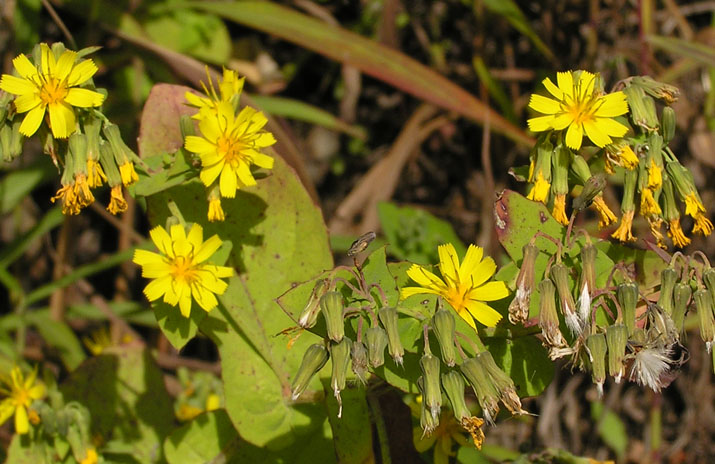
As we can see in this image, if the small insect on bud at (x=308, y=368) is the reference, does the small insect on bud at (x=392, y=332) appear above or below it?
above

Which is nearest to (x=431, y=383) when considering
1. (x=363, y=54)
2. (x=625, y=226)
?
(x=625, y=226)

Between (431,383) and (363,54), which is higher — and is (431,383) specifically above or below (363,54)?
below

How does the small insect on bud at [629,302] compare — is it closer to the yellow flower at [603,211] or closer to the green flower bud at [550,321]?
the green flower bud at [550,321]

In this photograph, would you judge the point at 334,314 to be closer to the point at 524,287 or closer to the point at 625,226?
the point at 524,287

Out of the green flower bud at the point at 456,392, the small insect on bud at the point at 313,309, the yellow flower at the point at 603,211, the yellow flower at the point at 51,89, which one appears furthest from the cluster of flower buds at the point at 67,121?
the yellow flower at the point at 603,211

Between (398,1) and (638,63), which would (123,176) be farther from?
(638,63)

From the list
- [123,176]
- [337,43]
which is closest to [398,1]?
[337,43]
